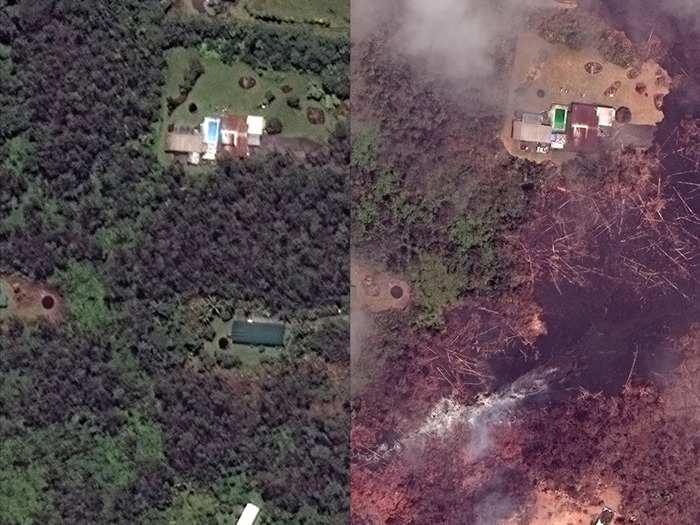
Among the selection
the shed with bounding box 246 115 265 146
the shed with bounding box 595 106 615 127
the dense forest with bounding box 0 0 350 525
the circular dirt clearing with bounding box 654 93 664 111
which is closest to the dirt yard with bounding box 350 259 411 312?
the dense forest with bounding box 0 0 350 525

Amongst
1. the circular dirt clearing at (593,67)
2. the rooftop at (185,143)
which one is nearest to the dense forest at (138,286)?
the rooftop at (185,143)

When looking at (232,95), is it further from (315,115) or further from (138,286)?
(138,286)

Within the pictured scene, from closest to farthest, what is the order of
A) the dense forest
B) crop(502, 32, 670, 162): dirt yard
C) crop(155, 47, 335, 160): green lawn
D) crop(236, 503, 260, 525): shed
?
the dense forest < crop(236, 503, 260, 525): shed < crop(155, 47, 335, 160): green lawn < crop(502, 32, 670, 162): dirt yard

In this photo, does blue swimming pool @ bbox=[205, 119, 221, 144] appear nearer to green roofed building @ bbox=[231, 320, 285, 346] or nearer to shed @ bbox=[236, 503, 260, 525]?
green roofed building @ bbox=[231, 320, 285, 346]

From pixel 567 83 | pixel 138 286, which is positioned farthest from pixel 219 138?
pixel 567 83

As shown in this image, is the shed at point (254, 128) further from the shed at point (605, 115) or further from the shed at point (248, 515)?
the shed at point (248, 515)

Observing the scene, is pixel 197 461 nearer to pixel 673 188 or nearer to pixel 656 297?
pixel 656 297
